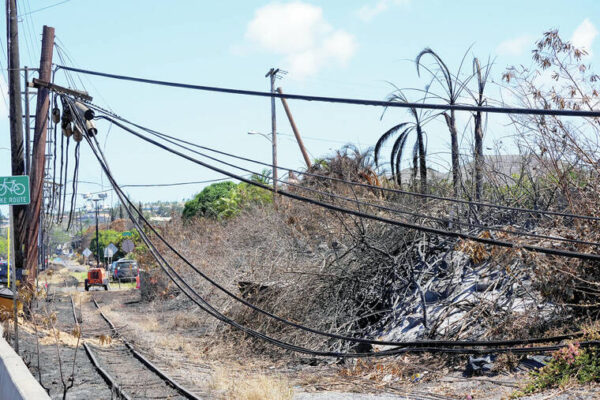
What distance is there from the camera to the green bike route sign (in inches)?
519

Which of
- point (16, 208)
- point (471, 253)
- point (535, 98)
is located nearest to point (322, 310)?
point (471, 253)

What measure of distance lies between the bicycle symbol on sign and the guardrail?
16.1ft

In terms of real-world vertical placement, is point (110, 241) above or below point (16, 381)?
above

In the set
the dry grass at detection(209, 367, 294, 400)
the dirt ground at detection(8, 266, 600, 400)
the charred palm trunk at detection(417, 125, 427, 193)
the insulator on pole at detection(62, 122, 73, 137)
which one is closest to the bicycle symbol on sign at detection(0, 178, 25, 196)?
the dirt ground at detection(8, 266, 600, 400)

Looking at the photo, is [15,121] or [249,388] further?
[15,121]

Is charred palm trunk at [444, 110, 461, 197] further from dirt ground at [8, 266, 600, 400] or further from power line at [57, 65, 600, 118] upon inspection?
power line at [57, 65, 600, 118]

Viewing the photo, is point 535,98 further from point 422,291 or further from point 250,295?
point 250,295

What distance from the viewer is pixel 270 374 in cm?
1293

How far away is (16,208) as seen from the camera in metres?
18.5

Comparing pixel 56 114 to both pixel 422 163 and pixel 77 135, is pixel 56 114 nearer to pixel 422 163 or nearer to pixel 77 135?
pixel 77 135

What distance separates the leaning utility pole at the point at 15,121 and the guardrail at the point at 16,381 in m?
9.68

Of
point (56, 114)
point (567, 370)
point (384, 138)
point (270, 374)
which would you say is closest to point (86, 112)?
point (56, 114)

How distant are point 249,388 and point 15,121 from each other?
12.1 m

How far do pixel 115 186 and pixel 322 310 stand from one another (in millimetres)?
6447
